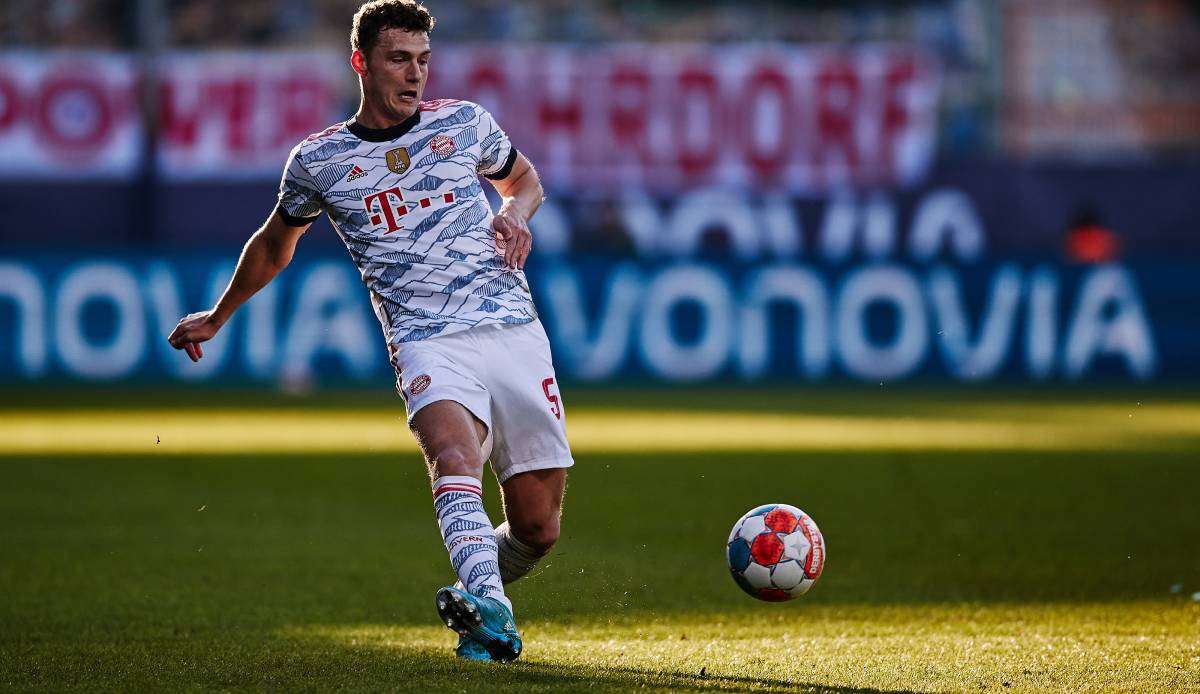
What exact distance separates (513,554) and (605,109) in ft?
59.1

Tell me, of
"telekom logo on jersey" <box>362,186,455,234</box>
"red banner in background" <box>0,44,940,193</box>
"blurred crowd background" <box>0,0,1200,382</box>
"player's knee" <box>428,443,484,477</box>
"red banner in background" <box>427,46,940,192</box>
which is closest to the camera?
"player's knee" <box>428,443,484,477</box>

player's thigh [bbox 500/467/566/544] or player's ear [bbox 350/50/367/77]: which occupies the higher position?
player's ear [bbox 350/50/367/77]

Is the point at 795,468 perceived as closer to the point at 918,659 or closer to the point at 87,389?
the point at 918,659

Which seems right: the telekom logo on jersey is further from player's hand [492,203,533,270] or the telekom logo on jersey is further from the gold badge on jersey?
player's hand [492,203,533,270]

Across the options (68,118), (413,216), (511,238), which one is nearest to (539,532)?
(511,238)

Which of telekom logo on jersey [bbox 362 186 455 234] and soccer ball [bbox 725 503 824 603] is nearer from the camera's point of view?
telekom logo on jersey [bbox 362 186 455 234]

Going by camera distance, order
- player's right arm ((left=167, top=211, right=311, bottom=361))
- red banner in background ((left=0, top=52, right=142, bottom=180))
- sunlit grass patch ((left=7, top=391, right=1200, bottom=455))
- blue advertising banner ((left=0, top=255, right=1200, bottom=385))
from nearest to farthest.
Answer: player's right arm ((left=167, top=211, right=311, bottom=361)) < sunlit grass patch ((left=7, top=391, right=1200, bottom=455)) < blue advertising banner ((left=0, top=255, right=1200, bottom=385)) < red banner in background ((left=0, top=52, right=142, bottom=180))

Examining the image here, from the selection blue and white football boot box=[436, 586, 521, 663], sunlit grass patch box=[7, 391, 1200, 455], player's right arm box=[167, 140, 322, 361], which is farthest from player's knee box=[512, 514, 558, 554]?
sunlit grass patch box=[7, 391, 1200, 455]

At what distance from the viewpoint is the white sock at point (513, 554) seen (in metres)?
5.88

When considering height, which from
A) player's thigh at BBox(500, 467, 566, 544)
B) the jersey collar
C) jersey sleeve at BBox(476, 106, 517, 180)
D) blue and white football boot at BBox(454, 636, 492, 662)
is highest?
the jersey collar

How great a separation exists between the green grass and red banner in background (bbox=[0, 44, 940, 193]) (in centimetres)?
822

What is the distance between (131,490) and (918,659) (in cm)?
675

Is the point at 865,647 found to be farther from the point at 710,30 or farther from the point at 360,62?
the point at 710,30

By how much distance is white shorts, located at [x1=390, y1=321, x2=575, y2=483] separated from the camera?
18.1 feet
